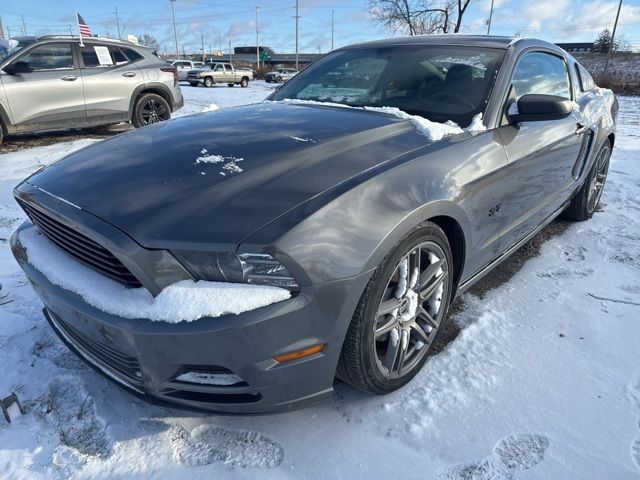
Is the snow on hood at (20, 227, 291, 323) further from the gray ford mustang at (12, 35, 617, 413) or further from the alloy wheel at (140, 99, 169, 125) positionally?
the alloy wheel at (140, 99, 169, 125)

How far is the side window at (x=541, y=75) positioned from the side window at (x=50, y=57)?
6693 mm

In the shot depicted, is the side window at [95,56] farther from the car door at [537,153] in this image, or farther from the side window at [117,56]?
the car door at [537,153]

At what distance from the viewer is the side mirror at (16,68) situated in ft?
20.7

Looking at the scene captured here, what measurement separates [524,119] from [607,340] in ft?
4.23

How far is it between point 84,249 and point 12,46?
6866 mm

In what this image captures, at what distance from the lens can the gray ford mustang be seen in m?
1.54

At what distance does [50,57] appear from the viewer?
271 inches

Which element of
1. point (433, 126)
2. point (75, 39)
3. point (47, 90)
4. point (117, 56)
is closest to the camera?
point (433, 126)

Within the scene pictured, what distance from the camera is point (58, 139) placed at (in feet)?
23.9

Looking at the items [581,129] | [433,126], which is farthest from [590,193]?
[433,126]

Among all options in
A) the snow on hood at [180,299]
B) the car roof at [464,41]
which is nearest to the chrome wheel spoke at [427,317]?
the snow on hood at [180,299]

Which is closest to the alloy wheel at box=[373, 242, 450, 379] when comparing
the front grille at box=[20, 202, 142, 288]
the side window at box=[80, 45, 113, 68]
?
the front grille at box=[20, 202, 142, 288]

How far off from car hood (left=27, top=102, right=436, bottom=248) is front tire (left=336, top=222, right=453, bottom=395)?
0.40m

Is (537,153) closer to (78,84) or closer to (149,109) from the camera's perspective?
(78,84)
